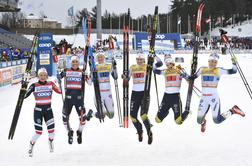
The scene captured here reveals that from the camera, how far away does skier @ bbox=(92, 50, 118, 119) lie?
970 cm

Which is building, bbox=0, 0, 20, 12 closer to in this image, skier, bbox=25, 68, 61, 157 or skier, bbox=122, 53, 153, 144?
skier, bbox=25, 68, 61, 157

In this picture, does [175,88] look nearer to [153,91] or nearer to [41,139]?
[41,139]

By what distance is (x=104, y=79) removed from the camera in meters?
9.81

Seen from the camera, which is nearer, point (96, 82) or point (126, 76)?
point (126, 76)

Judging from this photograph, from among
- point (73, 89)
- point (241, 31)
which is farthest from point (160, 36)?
point (241, 31)

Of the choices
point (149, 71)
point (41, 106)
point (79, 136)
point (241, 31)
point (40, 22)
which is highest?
point (40, 22)

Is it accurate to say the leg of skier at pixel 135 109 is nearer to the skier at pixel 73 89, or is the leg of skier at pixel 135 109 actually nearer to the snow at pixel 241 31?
the skier at pixel 73 89

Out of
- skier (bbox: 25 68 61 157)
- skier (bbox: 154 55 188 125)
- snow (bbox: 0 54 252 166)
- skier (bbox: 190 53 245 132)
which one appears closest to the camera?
snow (bbox: 0 54 252 166)

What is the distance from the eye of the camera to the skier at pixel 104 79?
9.70m

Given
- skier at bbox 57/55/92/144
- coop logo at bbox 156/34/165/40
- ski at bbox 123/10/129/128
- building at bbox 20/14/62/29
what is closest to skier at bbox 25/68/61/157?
skier at bbox 57/55/92/144

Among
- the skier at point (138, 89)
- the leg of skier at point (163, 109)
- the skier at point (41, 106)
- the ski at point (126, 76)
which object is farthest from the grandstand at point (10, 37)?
the leg of skier at point (163, 109)

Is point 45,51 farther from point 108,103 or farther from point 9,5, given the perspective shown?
point 9,5

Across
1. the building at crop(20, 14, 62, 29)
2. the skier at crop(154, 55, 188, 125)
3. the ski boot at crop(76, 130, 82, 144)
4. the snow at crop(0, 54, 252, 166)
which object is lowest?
the snow at crop(0, 54, 252, 166)

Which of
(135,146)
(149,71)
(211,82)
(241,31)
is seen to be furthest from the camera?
(241,31)
